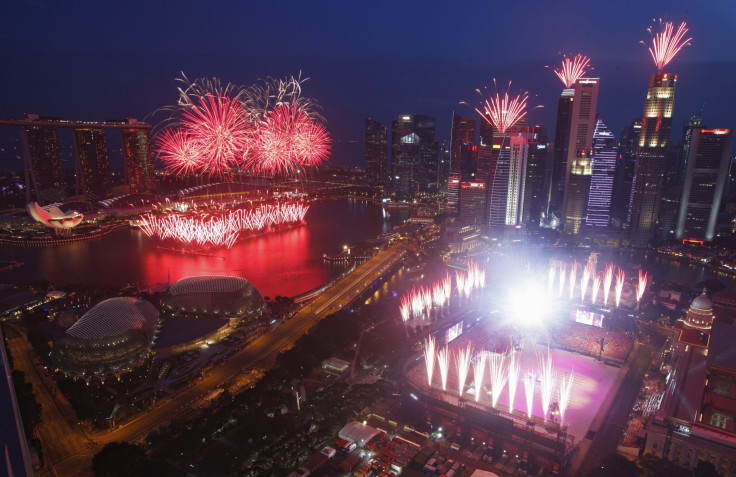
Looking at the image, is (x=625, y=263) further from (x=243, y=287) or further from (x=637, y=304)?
(x=243, y=287)

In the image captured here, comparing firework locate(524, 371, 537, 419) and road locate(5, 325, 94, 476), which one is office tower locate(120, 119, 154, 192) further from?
firework locate(524, 371, 537, 419)

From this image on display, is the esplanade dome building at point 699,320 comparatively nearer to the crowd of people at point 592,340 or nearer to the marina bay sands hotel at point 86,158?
the crowd of people at point 592,340

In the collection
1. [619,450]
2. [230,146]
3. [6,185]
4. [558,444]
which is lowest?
[619,450]

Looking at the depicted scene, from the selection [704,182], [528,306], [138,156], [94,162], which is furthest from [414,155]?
[528,306]

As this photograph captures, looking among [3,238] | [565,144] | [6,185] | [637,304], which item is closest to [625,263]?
[637,304]

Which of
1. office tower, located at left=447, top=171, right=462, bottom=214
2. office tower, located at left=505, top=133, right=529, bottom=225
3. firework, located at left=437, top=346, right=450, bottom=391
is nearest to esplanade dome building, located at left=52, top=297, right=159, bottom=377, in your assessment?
firework, located at left=437, top=346, right=450, bottom=391

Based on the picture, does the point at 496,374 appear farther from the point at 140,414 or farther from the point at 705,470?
the point at 140,414
